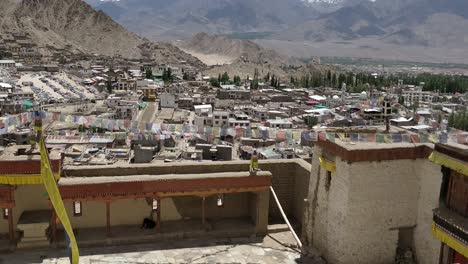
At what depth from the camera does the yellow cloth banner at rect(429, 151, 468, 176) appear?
8.86 m

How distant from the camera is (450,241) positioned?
29.7 ft

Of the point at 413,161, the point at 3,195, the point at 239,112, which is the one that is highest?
the point at 413,161

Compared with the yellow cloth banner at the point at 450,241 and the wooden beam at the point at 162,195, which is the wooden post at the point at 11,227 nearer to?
the wooden beam at the point at 162,195

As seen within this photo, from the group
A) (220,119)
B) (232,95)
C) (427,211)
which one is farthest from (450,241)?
(232,95)

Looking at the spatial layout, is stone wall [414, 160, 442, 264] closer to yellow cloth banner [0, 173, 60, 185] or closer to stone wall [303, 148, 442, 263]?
stone wall [303, 148, 442, 263]

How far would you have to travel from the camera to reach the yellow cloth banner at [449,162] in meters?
8.86

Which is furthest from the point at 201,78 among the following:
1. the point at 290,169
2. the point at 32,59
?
the point at 290,169

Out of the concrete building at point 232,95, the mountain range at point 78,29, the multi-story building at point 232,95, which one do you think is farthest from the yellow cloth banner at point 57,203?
the mountain range at point 78,29

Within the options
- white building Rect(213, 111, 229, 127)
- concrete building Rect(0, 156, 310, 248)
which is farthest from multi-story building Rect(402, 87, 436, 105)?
concrete building Rect(0, 156, 310, 248)

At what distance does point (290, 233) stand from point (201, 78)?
104345 mm

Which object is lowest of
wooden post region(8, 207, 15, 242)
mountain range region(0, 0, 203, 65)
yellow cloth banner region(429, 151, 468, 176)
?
wooden post region(8, 207, 15, 242)

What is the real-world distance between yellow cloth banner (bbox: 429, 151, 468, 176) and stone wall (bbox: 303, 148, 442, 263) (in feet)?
1.89

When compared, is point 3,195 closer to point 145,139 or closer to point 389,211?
point 389,211

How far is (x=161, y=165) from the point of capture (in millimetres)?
12906
